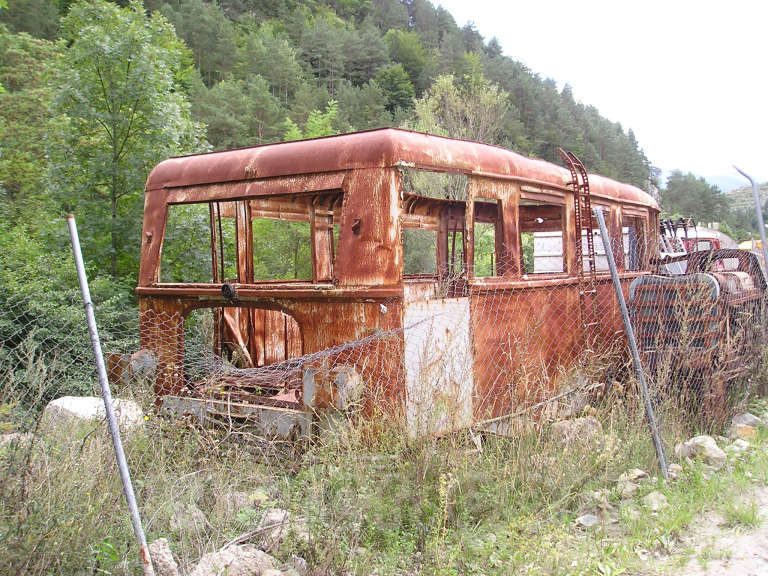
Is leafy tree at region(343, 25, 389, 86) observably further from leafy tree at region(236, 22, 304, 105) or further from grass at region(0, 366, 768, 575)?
grass at region(0, 366, 768, 575)

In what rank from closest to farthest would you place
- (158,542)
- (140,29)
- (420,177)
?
1. (158,542)
2. (140,29)
3. (420,177)

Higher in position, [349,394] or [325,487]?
[349,394]

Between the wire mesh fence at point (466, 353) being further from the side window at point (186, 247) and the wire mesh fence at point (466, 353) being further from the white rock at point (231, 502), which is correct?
the side window at point (186, 247)

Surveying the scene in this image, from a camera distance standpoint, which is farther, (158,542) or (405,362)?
(405,362)

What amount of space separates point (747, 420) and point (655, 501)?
2.69 meters

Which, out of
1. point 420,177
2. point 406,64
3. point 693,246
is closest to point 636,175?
point 406,64

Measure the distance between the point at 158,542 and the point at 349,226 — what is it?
8.66ft

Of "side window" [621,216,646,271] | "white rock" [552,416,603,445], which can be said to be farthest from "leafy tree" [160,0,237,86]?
"white rock" [552,416,603,445]

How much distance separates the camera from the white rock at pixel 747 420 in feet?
20.0

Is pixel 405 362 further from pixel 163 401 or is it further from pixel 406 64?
pixel 406 64

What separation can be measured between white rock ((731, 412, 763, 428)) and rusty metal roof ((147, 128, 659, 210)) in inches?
118

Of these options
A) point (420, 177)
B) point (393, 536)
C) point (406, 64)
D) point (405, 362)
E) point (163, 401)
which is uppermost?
point (406, 64)

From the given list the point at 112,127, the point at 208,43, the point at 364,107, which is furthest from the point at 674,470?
the point at 208,43

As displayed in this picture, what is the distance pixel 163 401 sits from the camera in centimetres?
550
